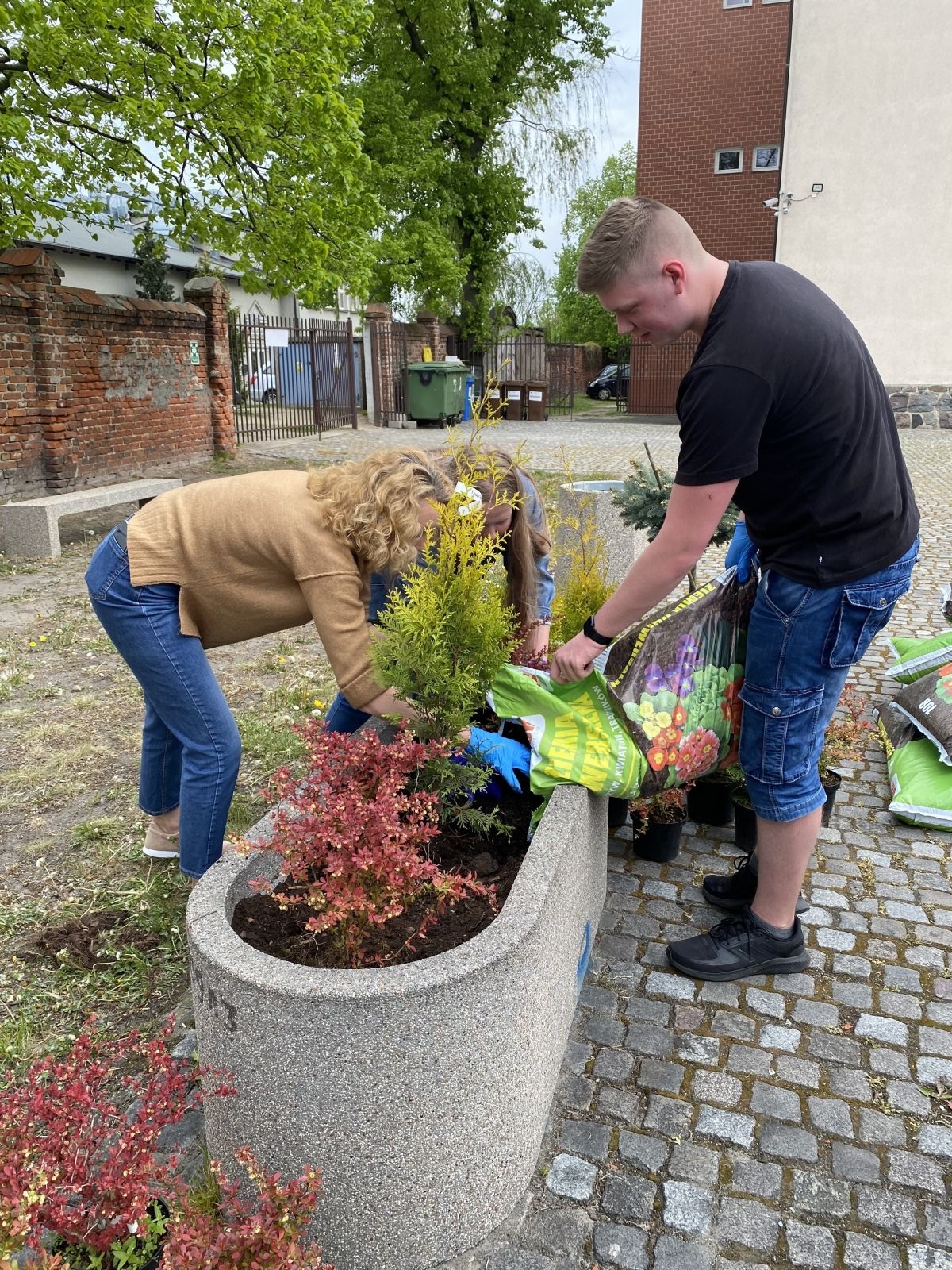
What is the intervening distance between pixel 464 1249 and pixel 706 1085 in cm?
81

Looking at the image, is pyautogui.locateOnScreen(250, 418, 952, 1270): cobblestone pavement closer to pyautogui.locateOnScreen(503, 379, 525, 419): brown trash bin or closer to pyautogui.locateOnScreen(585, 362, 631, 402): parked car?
pyautogui.locateOnScreen(503, 379, 525, 419): brown trash bin

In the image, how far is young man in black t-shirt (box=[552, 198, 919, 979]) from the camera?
2.26m

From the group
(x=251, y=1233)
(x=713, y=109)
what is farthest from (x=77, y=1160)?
(x=713, y=109)

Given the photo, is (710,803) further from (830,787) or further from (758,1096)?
(758,1096)

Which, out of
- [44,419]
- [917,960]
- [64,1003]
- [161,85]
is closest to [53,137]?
[161,85]

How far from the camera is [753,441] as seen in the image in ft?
7.41

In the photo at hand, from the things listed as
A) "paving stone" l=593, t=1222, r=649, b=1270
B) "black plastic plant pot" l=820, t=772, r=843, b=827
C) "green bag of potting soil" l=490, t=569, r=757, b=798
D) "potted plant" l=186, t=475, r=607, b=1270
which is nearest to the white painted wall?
"black plastic plant pot" l=820, t=772, r=843, b=827

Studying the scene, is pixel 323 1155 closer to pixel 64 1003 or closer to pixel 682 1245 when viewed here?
pixel 682 1245

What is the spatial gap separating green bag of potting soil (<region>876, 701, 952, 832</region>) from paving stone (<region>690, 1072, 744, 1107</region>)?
5.80 feet

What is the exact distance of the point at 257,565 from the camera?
8.87 feet

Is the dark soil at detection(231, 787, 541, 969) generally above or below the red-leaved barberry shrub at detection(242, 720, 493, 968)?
below

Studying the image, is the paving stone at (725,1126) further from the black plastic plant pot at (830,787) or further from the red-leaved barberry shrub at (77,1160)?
the black plastic plant pot at (830,787)

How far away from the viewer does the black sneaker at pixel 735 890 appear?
3.25 m

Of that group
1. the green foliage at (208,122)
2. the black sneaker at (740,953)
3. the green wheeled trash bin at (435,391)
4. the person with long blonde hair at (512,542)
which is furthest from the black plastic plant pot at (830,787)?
the green wheeled trash bin at (435,391)
